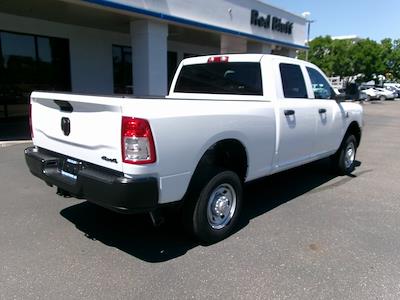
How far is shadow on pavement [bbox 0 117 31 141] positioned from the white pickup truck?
→ 6378 millimetres

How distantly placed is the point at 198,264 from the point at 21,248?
5.93 ft

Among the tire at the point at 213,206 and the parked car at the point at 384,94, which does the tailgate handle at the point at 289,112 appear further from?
the parked car at the point at 384,94

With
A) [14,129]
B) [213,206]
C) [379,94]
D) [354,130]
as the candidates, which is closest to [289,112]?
[213,206]

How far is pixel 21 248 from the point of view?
12.3 ft

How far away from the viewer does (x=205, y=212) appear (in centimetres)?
379

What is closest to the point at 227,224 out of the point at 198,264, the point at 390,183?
the point at 198,264

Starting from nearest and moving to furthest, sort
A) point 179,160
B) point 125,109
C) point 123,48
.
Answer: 1. point 125,109
2. point 179,160
3. point 123,48

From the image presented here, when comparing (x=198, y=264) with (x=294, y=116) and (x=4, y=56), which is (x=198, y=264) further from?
(x=4, y=56)

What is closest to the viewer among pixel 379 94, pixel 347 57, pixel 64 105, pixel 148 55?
pixel 64 105

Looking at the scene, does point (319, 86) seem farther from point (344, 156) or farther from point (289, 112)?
point (344, 156)

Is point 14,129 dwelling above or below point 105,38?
below

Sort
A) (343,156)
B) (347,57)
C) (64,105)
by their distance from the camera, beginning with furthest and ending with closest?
(347,57) < (343,156) < (64,105)

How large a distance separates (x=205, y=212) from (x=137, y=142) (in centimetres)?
118

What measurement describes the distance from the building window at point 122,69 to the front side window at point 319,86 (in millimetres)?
11533
